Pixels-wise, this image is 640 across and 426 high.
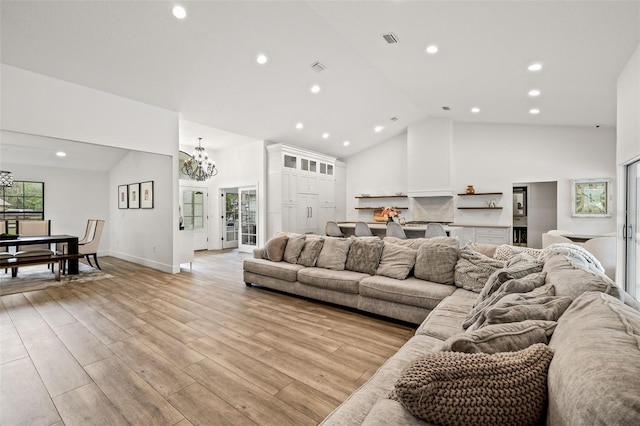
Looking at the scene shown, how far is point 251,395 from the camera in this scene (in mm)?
1956

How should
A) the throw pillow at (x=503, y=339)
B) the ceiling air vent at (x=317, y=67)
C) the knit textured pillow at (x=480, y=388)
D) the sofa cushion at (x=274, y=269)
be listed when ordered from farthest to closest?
the ceiling air vent at (x=317, y=67), the sofa cushion at (x=274, y=269), the throw pillow at (x=503, y=339), the knit textured pillow at (x=480, y=388)

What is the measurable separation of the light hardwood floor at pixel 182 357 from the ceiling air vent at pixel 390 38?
3.55 metres

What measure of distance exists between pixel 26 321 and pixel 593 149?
9.59 m

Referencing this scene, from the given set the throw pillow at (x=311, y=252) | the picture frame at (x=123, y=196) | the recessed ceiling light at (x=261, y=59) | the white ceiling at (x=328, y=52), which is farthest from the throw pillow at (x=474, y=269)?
the picture frame at (x=123, y=196)

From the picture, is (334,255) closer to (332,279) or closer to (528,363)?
(332,279)

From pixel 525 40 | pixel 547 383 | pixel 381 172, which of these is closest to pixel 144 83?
pixel 525 40

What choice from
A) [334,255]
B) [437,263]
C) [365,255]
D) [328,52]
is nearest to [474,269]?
[437,263]

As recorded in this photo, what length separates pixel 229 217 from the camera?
894cm

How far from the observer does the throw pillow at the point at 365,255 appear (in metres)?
3.56

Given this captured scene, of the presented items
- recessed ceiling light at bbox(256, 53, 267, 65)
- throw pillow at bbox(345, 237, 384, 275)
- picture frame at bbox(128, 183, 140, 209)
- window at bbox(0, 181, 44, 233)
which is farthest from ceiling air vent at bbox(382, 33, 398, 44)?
window at bbox(0, 181, 44, 233)

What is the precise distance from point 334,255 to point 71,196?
7205 millimetres

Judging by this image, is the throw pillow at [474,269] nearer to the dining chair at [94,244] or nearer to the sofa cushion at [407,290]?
the sofa cushion at [407,290]

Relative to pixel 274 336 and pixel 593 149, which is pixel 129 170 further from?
pixel 593 149

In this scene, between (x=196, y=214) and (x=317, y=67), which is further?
(x=196, y=214)
